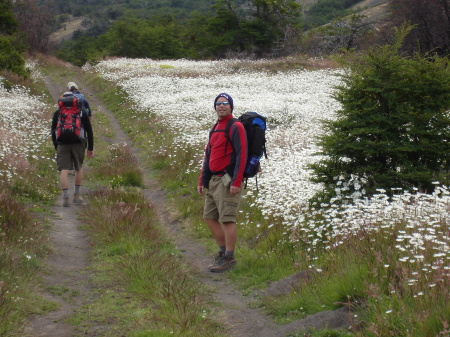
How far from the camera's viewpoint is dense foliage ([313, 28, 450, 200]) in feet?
22.8

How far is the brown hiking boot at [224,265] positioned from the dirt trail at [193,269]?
9 cm

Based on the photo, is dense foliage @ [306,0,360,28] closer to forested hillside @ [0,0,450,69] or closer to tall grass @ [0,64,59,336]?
forested hillside @ [0,0,450,69]

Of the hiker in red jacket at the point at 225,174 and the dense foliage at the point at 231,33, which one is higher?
the dense foliage at the point at 231,33

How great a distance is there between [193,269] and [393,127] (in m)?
3.44

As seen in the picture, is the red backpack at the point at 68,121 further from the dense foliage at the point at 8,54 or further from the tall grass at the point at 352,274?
the dense foliage at the point at 8,54

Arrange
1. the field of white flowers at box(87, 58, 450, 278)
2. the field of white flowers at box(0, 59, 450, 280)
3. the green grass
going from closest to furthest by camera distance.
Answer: the green grass
the field of white flowers at box(87, 58, 450, 278)
the field of white flowers at box(0, 59, 450, 280)

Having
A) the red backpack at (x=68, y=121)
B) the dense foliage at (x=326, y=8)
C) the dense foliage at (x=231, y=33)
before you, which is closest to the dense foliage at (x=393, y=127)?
the red backpack at (x=68, y=121)

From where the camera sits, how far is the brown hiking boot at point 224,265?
6543mm

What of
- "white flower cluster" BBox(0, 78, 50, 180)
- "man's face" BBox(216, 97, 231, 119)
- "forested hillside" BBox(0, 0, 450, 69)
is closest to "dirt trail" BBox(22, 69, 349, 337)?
"white flower cluster" BBox(0, 78, 50, 180)

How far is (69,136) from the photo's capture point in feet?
30.1

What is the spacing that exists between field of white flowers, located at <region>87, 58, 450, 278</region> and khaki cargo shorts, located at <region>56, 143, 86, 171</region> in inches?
124

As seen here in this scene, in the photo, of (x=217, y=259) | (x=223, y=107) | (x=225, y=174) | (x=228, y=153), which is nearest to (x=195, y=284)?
(x=217, y=259)

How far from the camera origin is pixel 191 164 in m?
12.2

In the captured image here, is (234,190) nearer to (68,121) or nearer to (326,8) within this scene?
(68,121)
